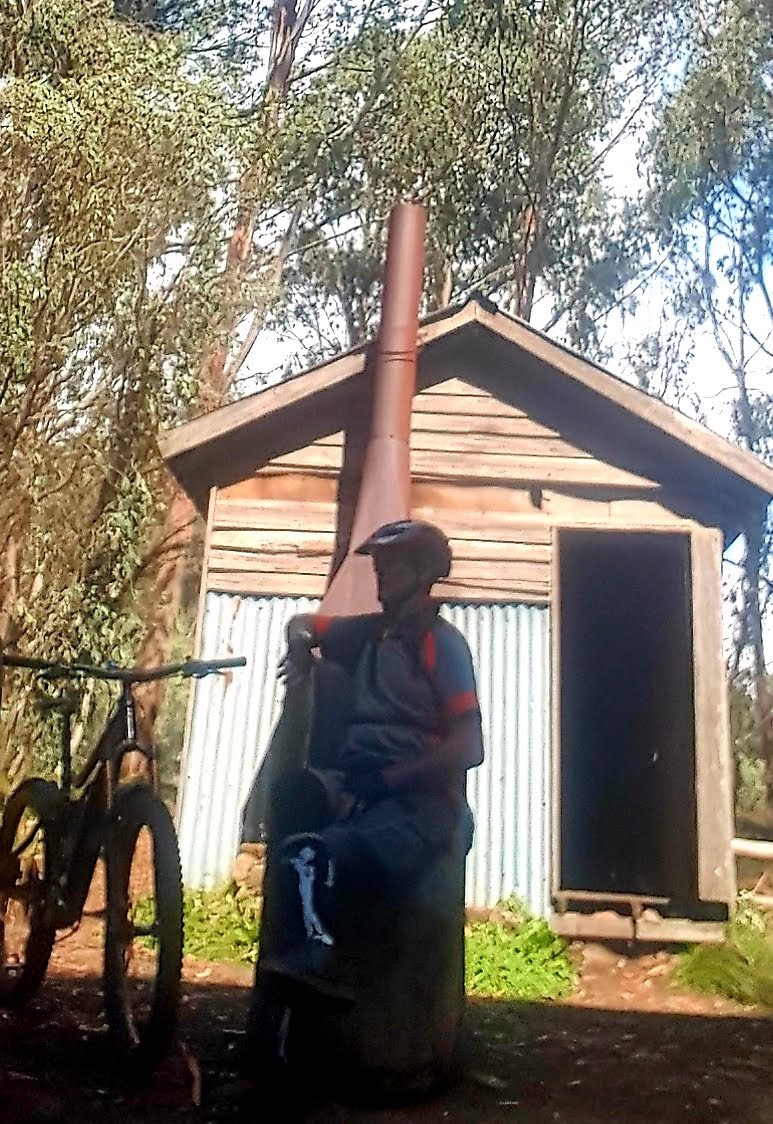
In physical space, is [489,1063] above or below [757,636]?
below

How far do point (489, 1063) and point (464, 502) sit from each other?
12.1 feet

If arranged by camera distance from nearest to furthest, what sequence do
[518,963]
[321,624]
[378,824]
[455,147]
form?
[378,824] → [321,624] → [518,963] → [455,147]

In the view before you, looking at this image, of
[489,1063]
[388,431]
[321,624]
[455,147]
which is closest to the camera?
[489,1063]

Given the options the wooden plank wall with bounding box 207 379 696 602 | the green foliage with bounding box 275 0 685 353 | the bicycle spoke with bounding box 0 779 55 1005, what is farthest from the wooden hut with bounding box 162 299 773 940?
the green foliage with bounding box 275 0 685 353

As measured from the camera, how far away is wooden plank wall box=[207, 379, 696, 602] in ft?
21.7

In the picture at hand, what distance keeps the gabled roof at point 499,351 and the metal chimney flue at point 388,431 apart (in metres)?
0.18

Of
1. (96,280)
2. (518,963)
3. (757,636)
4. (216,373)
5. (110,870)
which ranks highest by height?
(216,373)

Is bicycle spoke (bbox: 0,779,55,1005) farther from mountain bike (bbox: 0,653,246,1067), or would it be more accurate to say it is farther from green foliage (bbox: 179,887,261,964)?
green foliage (bbox: 179,887,261,964)

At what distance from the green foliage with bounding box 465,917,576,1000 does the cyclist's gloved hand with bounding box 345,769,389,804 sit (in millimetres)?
1883

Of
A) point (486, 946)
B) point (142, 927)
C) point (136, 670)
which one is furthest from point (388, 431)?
point (142, 927)

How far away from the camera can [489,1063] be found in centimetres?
368

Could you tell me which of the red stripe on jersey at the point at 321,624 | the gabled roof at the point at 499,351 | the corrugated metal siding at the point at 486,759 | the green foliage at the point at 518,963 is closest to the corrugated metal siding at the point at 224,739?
the corrugated metal siding at the point at 486,759

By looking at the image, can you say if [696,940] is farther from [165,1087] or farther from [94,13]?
[94,13]

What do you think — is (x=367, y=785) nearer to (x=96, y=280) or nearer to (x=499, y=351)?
(x=499, y=351)
